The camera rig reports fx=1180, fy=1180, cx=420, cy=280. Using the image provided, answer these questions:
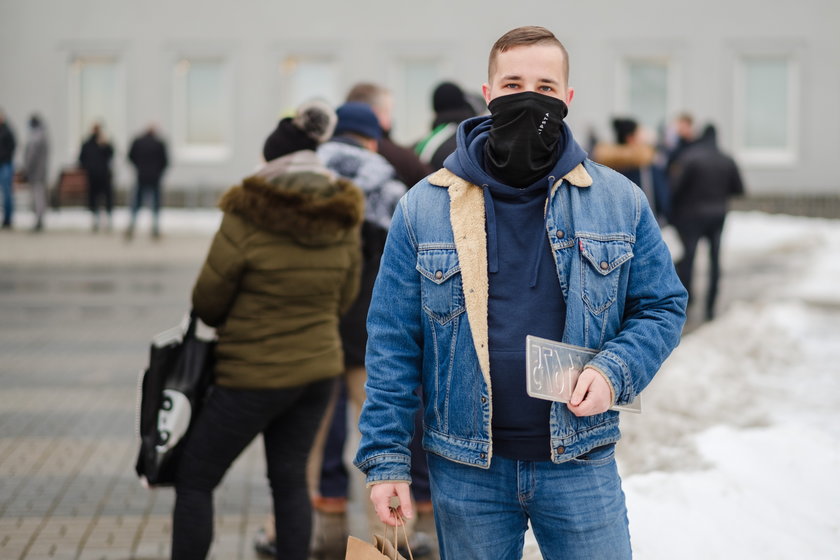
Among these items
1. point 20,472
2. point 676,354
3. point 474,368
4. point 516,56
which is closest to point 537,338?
point 474,368

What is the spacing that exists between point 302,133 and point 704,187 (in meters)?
8.58

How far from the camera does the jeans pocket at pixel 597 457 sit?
8.67ft

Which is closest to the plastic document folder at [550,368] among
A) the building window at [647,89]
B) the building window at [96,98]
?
the building window at [647,89]

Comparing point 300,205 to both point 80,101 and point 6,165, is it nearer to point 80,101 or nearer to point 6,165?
point 6,165

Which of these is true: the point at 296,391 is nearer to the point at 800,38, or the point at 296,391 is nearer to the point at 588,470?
the point at 588,470

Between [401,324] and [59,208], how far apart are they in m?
25.5

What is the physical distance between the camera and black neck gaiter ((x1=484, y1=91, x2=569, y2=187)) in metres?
2.59

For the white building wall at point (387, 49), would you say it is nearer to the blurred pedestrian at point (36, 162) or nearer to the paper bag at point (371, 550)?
the blurred pedestrian at point (36, 162)

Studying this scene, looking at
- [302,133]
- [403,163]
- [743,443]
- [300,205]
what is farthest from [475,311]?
[743,443]

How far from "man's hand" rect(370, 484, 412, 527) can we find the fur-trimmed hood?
159 centimetres

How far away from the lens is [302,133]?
4.45 m

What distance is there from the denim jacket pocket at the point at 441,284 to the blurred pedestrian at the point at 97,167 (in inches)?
824

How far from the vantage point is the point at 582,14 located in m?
27.6

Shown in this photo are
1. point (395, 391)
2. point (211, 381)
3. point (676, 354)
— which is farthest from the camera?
point (676, 354)
